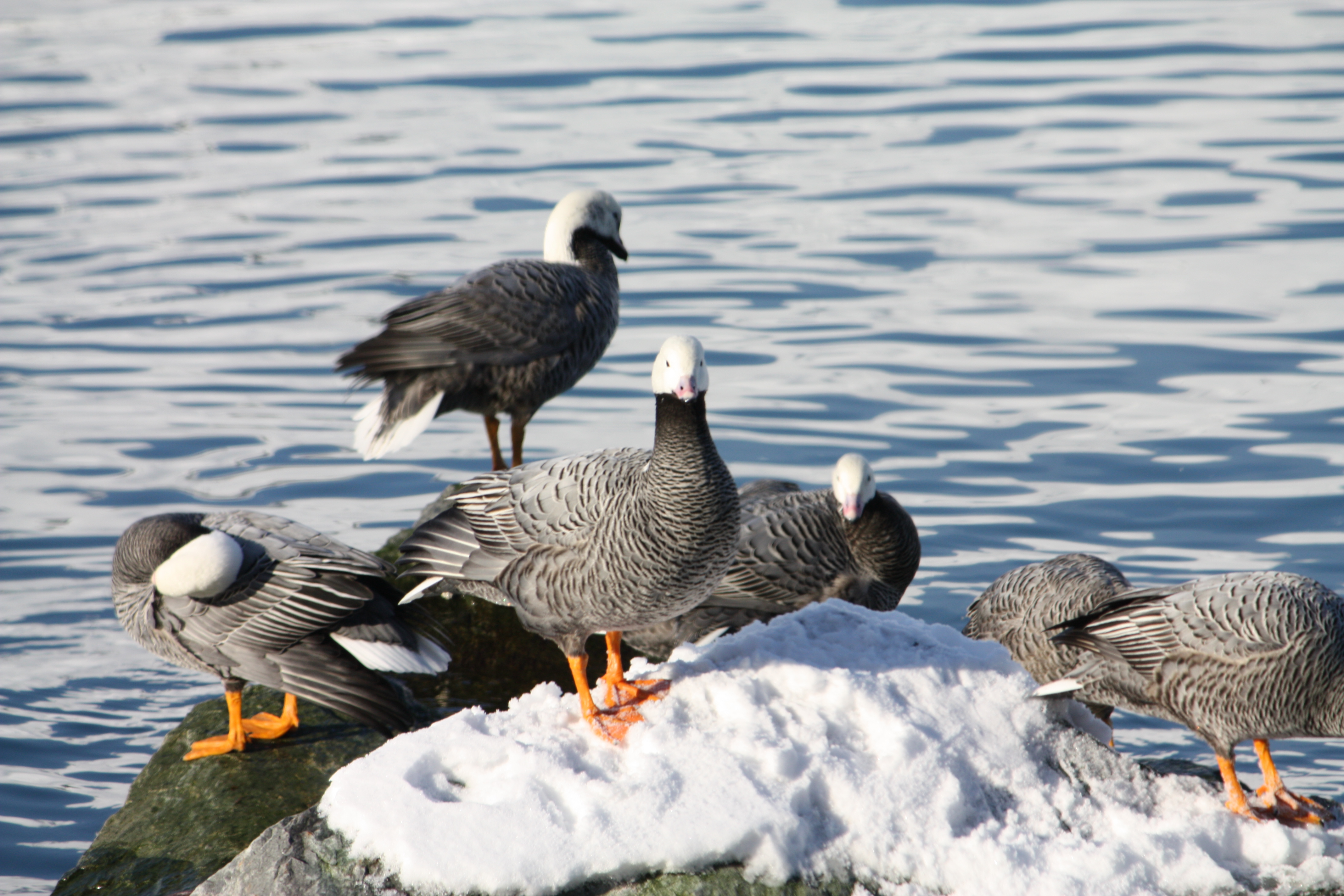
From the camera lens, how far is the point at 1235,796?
4723 millimetres

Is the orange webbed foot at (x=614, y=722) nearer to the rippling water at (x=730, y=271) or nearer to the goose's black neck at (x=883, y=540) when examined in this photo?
the goose's black neck at (x=883, y=540)

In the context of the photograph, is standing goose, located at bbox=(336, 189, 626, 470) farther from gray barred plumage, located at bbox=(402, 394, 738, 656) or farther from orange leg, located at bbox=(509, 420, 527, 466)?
gray barred plumage, located at bbox=(402, 394, 738, 656)

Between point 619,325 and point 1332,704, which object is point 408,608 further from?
point 619,325

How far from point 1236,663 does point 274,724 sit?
420 cm

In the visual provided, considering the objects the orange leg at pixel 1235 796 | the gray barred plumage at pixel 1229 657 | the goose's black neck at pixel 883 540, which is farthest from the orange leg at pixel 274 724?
the orange leg at pixel 1235 796

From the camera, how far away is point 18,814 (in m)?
7.41

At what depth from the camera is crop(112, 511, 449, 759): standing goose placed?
19.9 ft

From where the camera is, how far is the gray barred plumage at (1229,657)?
5.09 metres

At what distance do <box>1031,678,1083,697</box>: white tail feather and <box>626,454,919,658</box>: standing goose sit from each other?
2264 mm

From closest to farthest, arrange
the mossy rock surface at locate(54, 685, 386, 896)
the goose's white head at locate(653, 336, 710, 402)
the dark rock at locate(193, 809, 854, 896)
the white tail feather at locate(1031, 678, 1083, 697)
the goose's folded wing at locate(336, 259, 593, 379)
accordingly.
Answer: the dark rock at locate(193, 809, 854, 896)
the white tail feather at locate(1031, 678, 1083, 697)
the goose's white head at locate(653, 336, 710, 402)
the mossy rock surface at locate(54, 685, 386, 896)
the goose's folded wing at locate(336, 259, 593, 379)

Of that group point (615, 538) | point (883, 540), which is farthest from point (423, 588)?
point (883, 540)

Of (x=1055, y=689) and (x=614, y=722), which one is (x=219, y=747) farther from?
(x=1055, y=689)

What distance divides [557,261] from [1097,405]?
5.41m

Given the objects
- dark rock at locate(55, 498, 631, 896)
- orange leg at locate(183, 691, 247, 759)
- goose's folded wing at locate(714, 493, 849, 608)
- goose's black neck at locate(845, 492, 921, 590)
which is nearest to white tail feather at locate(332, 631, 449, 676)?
dark rock at locate(55, 498, 631, 896)
